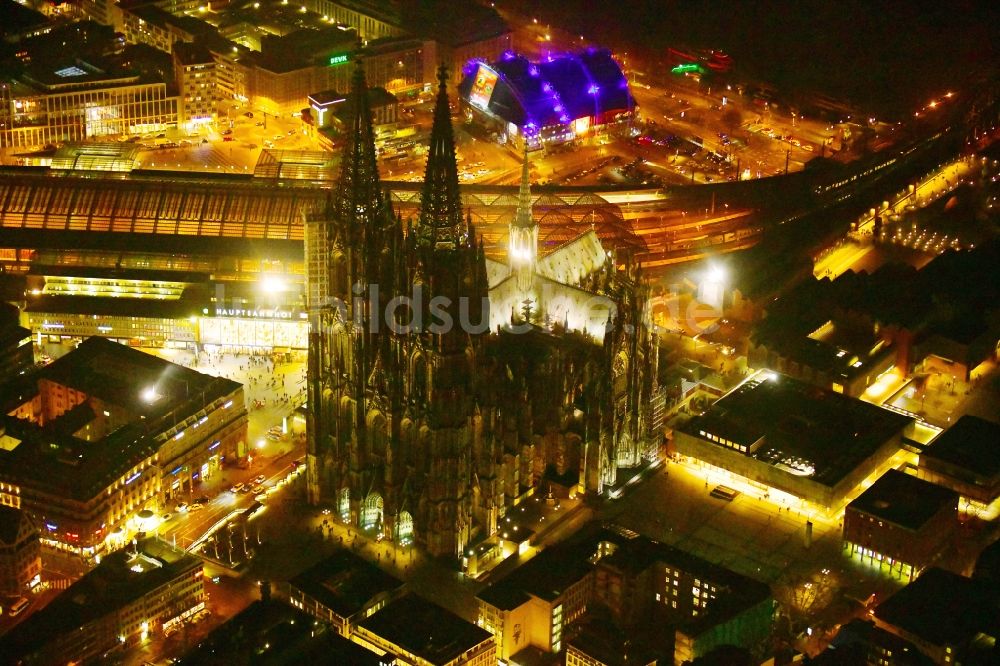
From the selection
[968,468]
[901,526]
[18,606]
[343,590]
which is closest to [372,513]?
[343,590]

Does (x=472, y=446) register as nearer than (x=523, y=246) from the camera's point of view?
Yes

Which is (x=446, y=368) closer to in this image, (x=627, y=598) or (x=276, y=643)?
(x=627, y=598)

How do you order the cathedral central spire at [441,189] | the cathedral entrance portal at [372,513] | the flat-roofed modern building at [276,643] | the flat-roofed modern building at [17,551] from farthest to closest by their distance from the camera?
the cathedral entrance portal at [372,513] → the flat-roofed modern building at [17,551] → the cathedral central spire at [441,189] → the flat-roofed modern building at [276,643]

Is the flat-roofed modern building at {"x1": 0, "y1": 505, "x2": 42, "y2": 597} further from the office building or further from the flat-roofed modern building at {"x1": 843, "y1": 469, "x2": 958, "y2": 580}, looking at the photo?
the flat-roofed modern building at {"x1": 843, "y1": 469, "x2": 958, "y2": 580}

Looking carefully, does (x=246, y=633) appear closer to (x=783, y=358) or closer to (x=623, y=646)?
(x=623, y=646)

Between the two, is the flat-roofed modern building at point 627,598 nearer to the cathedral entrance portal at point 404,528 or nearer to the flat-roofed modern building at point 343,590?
the flat-roofed modern building at point 343,590

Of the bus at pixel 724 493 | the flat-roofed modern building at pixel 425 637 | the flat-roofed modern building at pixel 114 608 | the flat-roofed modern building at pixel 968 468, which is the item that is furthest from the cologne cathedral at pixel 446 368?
the flat-roofed modern building at pixel 968 468

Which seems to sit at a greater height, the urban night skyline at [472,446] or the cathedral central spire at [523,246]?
the cathedral central spire at [523,246]
